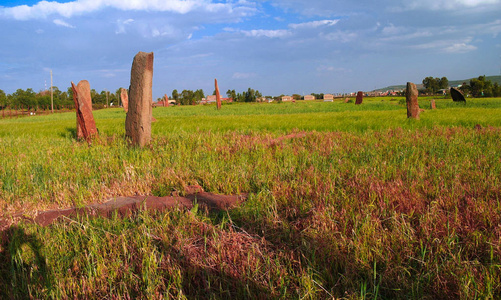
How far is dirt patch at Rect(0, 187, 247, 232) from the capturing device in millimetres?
3187

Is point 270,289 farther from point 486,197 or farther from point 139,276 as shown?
point 486,197

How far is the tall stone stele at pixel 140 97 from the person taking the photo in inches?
279

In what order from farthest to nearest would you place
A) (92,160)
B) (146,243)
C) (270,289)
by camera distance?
(92,160) → (146,243) → (270,289)

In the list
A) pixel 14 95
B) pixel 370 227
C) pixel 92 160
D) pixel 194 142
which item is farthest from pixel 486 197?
pixel 14 95

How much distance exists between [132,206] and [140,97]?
424cm

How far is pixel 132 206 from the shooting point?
3.46 metres

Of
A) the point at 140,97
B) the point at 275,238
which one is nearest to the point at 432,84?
the point at 140,97

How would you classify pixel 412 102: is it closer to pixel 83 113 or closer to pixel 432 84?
pixel 83 113

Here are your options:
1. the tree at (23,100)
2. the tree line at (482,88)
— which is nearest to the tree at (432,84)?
the tree line at (482,88)

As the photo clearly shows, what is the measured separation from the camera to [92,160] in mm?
5824

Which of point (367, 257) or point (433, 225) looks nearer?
point (367, 257)

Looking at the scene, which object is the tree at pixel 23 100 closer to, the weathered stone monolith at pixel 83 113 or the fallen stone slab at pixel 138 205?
the weathered stone monolith at pixel 83 113

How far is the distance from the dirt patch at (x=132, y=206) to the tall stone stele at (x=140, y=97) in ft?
11.7

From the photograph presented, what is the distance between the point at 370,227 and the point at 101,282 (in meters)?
2.06
